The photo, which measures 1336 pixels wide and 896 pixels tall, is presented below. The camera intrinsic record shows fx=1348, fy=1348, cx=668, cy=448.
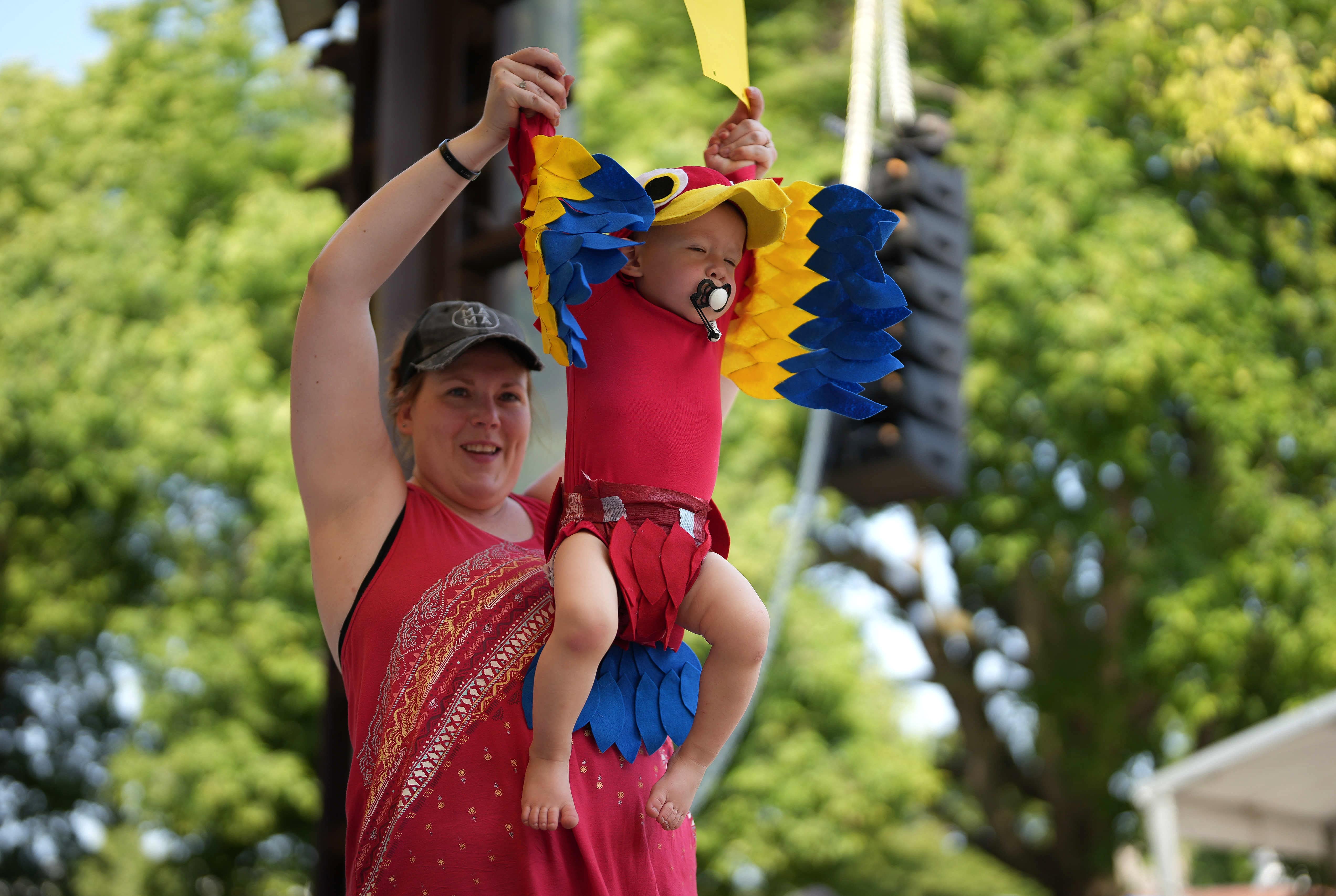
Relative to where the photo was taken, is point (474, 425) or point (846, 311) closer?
point (846, 311)

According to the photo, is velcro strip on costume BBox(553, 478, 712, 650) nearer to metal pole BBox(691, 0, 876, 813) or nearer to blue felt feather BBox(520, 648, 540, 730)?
blue felt feather BBox(520, 648, 540, 730)

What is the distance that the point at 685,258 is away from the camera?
144 centimetres

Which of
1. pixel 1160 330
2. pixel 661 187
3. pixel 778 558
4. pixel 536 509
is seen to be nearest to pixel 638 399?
pixel 661 187

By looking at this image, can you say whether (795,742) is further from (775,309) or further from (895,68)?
(775,309)

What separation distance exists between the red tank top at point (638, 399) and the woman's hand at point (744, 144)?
304 millimetres

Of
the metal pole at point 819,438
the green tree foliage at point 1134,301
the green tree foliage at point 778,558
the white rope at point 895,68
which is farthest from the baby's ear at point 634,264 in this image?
the green tree foliage at point 1134,301

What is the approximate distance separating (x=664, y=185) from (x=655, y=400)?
236mm

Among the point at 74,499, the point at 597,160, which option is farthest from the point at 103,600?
the point at 597,160

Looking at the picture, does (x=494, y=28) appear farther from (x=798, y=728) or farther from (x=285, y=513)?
(x=798, y=728)

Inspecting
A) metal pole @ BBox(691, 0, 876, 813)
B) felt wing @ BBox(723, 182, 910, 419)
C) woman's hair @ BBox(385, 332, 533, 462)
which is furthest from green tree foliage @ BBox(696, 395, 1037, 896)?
felt wing @ BBox(723, 182, 910, 419)

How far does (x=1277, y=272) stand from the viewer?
9.14m

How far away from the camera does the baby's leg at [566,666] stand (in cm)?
134

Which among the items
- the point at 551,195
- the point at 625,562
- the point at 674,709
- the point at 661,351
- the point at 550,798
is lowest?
the point at 550,798

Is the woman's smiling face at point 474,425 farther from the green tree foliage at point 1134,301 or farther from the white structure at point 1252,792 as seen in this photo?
the white structure at point 1252,792
